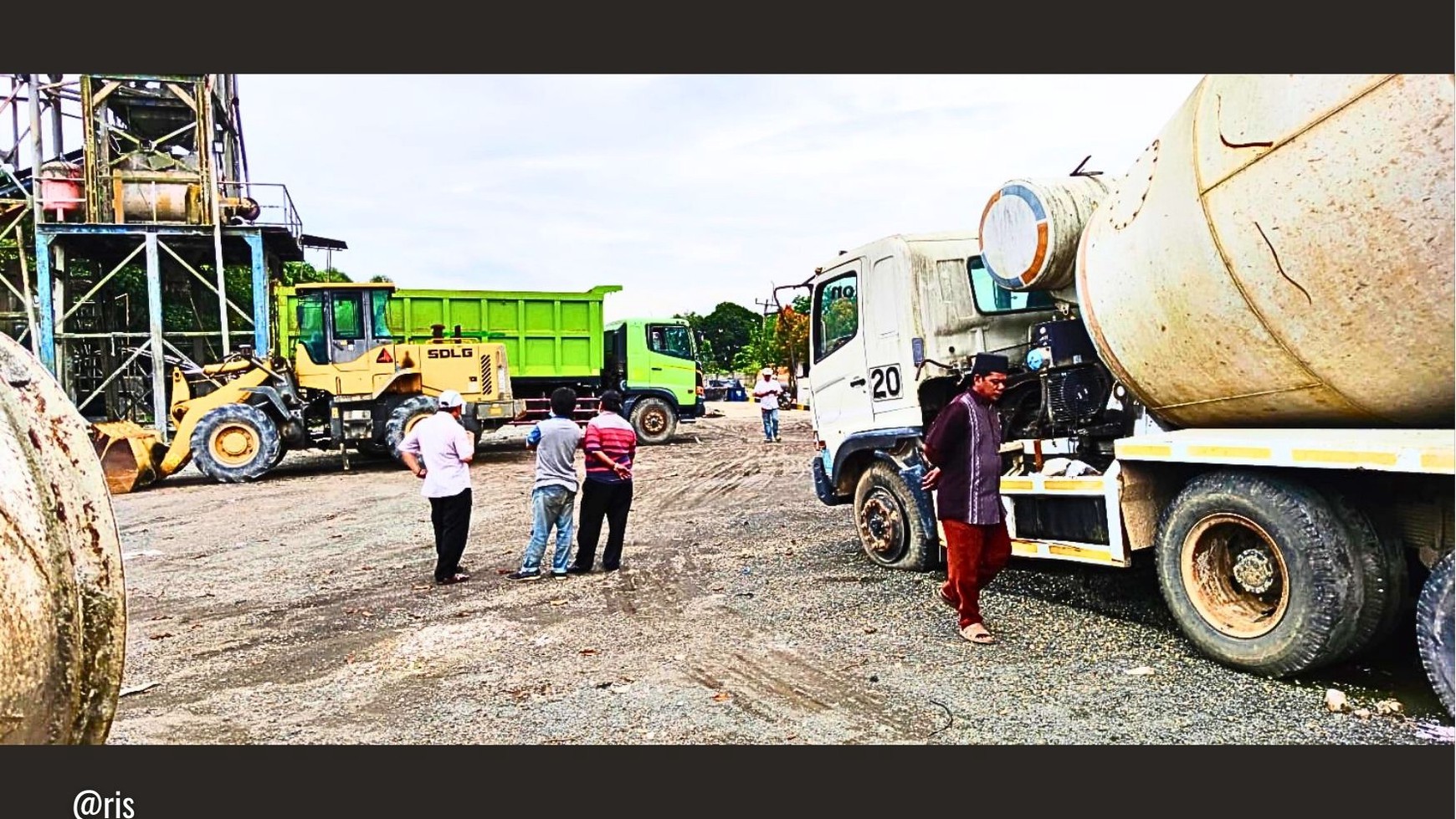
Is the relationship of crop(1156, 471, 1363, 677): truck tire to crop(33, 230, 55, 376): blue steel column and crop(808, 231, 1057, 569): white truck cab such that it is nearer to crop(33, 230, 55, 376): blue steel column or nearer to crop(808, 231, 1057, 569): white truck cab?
crop(808, 231, 1057, 569): white truck cab

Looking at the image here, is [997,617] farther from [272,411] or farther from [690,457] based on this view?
[272,411]

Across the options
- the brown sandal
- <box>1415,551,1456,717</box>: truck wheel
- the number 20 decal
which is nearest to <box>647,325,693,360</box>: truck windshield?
the number 20 decal

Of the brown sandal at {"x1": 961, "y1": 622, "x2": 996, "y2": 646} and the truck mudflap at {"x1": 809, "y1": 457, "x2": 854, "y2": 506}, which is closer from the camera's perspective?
the brown sandal at {"x1": 961, "y1": 622, "x2": 996, "y2": 646}

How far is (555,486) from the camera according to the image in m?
7.42

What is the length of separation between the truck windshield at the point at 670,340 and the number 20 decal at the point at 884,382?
41.2 feet

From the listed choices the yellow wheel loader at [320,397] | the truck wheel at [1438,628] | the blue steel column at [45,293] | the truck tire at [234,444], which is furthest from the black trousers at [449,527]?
the blue steel column at [45,293]

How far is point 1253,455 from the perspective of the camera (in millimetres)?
4441

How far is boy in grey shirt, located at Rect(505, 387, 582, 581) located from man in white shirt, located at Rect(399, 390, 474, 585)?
1.55 feet

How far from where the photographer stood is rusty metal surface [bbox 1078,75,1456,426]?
3615 millimetres

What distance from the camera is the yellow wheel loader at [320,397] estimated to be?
46.9 ft

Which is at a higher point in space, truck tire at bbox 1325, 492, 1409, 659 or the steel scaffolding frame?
the steel scaffolding frame

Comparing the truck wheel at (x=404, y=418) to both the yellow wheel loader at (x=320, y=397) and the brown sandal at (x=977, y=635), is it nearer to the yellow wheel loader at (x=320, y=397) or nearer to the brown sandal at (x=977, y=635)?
the yellow wheel loader at (x=320, y=397)

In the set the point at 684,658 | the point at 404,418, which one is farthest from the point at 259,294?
the point at 684,658

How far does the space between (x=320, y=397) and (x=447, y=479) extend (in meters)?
9.59
